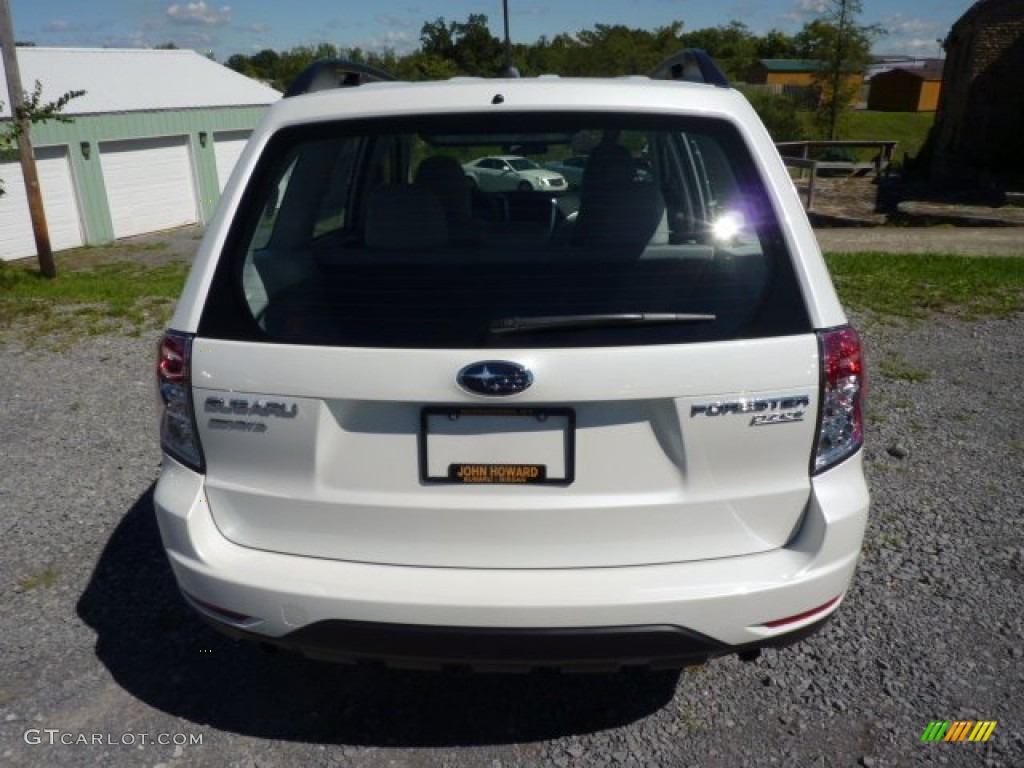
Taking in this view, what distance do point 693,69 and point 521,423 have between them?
1597mm

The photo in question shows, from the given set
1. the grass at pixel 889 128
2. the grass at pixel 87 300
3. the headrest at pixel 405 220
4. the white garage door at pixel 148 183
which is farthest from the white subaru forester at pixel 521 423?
the grass at pixel 889 128

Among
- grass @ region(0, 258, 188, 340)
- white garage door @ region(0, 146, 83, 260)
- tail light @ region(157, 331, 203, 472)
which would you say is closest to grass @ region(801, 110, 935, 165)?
white garage door @ region(0, 146, 83, 260)

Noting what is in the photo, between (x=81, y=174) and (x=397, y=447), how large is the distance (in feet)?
63.5

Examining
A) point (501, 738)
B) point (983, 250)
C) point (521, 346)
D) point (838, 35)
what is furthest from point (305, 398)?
point (838, 35)

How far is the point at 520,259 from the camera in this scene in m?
2.19

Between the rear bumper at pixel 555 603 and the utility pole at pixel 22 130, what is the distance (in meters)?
12.9

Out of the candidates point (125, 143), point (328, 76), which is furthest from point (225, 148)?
point (328, 76)

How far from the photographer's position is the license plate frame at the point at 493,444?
2.03 meters

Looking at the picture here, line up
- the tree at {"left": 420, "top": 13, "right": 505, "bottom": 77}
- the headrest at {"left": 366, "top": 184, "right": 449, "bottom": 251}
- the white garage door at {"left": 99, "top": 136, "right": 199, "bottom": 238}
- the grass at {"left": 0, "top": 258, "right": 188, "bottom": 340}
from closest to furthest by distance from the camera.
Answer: the headrest at {"left": 366, "top": 184, "right": 449, "bottom": 251}, the grass at {"left": 0, "top": 258, "right": 188, "bottom": 340}, the white garage door at {"left": 99, "top": 136, "right": 199, "bottom": 238}, the tree at {"left": 420, "top": 13, "right": 505, "bottom": 77}

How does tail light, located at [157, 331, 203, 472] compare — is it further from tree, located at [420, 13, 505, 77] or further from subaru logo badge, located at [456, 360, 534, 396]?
tree, located at [420, 13, 505, 77]

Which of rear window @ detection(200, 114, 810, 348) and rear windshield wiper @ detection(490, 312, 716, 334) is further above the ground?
rear window @ detection(200, 114, 810, 348)

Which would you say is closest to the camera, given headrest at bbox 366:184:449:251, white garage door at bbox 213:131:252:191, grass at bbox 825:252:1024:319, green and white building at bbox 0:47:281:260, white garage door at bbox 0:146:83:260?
headrest at bbox 366:184:449:251

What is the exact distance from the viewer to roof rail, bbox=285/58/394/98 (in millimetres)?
2647

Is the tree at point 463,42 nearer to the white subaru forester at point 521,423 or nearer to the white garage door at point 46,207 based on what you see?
the white garage door at point 46,207
